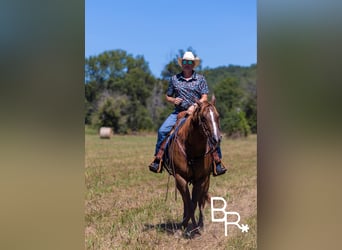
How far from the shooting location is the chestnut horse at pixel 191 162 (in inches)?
163

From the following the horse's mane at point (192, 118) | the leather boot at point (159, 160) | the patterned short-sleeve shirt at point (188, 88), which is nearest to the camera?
the horse's mane at point (192, 118)

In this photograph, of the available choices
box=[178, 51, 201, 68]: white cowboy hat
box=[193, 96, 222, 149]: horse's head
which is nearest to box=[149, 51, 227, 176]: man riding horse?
box=[178, 51, 201, 68]: white cowboy hat

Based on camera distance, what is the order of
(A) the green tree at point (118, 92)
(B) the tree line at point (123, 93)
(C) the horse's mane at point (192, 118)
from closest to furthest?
(C) the horse's mane at point (192, 118), (B) the tree line at point (123, 93), (A) the green tree at point (118, 92)

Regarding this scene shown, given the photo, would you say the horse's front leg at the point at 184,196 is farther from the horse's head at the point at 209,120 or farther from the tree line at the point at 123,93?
the tree line at the point at 123,93

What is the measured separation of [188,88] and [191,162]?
854mm

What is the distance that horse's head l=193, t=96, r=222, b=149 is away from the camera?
3.74 m

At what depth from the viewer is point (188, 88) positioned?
4281mm

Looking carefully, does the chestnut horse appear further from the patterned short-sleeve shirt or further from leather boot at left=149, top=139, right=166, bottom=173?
the patterned short-sleeve shirt

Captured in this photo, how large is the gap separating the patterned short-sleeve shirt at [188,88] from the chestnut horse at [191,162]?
0.23 metres

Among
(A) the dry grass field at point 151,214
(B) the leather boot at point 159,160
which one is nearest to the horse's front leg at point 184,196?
(A) the dry grass field at point 151,214

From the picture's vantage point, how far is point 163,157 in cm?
453
